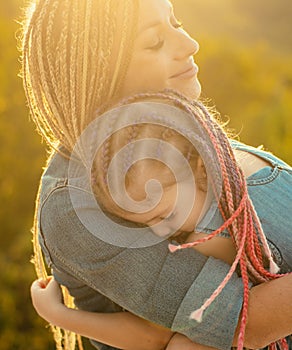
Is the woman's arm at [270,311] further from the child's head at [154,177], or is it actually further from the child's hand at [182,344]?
the child's head at [154,177]

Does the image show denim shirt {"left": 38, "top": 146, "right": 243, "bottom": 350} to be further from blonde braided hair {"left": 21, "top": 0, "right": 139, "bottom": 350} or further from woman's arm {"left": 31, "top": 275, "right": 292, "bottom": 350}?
blonde braided hair {"left": 21, "top": 0, "right": 139, "bottom": 350}

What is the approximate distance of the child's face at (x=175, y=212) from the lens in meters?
1.52

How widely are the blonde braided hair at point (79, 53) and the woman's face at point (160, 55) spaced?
0.10ft

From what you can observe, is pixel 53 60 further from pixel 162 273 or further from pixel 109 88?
pixel 162 273

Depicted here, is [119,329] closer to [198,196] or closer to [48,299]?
[48,299]

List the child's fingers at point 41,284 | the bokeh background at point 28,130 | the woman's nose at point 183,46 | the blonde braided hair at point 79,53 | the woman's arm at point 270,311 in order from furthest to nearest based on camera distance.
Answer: the bokeh background at point 28,130, the child's fingers at point 41,284, the woman's nose at point 183,46, the blonde braided hair at point 79,53, the woman's arm at point 270,311

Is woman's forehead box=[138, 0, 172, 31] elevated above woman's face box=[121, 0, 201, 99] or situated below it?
above

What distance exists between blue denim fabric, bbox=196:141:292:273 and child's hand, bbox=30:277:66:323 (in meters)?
0.52

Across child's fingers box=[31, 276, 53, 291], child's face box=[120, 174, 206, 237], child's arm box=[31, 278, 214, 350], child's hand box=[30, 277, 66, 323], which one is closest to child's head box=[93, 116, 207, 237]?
child's face box=[120, 174, 206, 237]

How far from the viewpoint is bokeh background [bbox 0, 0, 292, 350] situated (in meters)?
6.92

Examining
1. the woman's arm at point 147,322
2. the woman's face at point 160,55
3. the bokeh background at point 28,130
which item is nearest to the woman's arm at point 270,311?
the woman's arm at point 147,322

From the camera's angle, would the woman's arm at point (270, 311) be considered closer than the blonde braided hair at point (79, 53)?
Yes

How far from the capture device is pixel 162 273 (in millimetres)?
1529

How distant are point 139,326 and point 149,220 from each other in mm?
281
